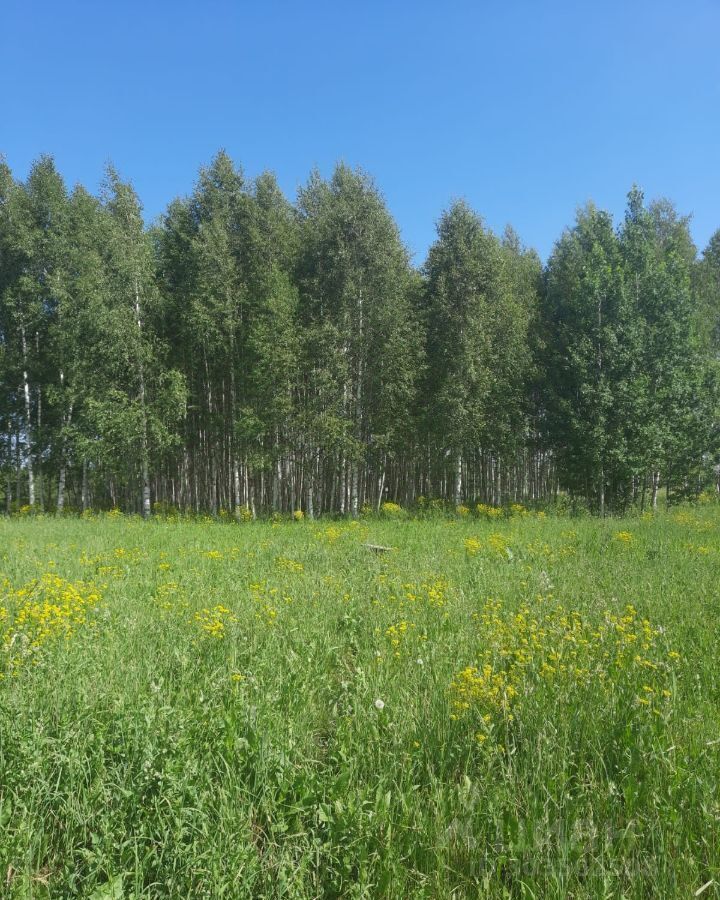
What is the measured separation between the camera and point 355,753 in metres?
3.35

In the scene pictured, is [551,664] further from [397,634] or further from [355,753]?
[355,753]

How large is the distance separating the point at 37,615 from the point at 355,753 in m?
3.42

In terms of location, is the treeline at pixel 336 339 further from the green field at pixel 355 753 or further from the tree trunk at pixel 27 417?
the green field at pixel 355 753

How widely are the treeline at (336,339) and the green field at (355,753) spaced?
1738cm

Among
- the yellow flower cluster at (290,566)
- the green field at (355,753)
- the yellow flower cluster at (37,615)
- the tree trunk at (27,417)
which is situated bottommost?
the green field at (355,753)

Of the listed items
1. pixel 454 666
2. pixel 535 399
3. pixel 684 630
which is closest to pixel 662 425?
pixel 535 399

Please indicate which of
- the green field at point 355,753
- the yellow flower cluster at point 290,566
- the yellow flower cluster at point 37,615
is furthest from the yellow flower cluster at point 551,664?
the yellow flower cluster at point 290,566

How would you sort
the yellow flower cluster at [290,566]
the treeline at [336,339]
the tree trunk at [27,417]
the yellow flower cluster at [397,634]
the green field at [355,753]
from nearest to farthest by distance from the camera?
1. the green field at [355,753]
2. the yellow flower cluster at [397,634]
3. the yellow flower cluster at [290,566]
4. the treeline at [336,339]
5. the tree trunk at [27,417]

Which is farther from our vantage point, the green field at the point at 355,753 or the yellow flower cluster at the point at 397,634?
the yellow flower cluster at the point at 397,634

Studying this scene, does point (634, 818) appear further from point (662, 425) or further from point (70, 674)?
point (662, 425)

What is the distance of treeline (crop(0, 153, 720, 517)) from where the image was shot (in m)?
22.1

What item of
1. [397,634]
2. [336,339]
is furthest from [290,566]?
[336,339]

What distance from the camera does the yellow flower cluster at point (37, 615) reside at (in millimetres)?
4453

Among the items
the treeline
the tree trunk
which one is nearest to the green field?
the treeline
